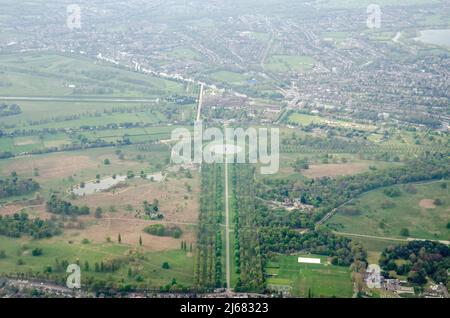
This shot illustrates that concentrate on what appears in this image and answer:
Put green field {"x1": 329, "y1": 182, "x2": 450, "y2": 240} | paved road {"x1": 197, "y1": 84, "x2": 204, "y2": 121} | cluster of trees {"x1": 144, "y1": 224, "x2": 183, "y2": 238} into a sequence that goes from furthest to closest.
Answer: paved road {"x1": 197, "y1": 84, "x2": 204, "y2": 121} → green field {"x1": 329, "y1": 182, "x2": 450, "y2": 240} → cluster of trees {"x1": 144, "y1": 224, "x2": 183, "y2": 238}

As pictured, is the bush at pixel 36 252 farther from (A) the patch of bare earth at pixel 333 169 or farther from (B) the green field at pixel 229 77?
(B) the green field at pixel 229 77

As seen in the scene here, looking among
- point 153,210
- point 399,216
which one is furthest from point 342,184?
point 153,210

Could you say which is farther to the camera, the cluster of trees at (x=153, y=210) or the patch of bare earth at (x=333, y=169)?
the patch of bare earth at (x=333, y=169)

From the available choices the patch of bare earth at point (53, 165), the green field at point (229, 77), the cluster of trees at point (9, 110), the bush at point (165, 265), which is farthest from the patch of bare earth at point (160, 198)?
the green field at point (229, 77)

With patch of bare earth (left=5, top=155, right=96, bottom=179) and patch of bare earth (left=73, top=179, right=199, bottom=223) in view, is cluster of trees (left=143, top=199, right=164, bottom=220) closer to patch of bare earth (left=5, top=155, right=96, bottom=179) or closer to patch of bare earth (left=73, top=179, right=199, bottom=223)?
patch of bare earth (left=73, top=179, right=199, bottom=223)

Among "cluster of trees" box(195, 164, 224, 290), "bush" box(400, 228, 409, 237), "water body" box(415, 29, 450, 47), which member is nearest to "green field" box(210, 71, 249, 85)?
"cluster of trees" box(195, 164, 224, 290)

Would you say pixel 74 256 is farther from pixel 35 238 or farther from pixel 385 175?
pixel 385 175

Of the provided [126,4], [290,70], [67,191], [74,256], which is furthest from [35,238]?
[126,4]

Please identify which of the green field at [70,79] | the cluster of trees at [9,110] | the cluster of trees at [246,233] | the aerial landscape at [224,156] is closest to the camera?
the cluster of trees at [246,233]
